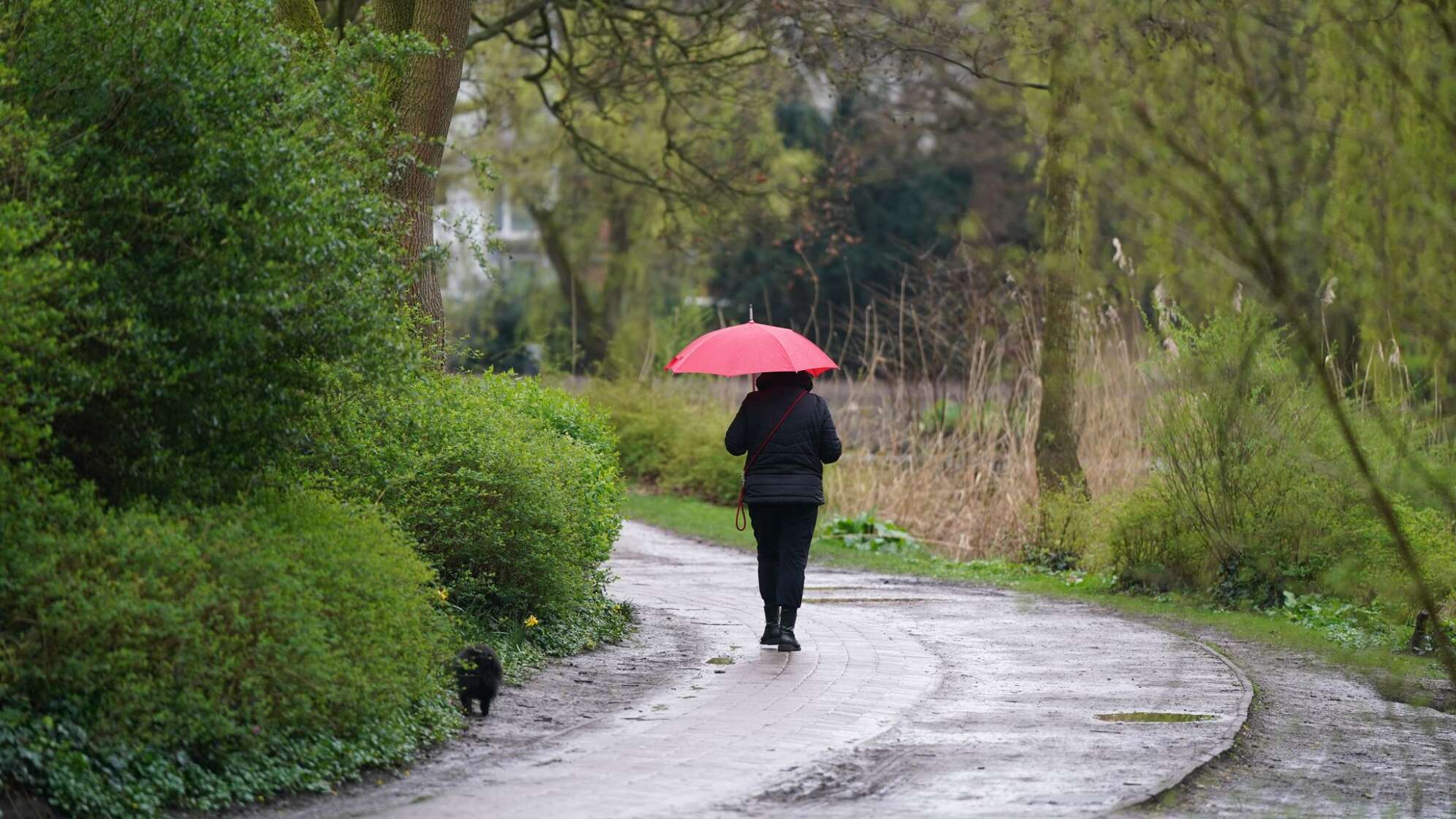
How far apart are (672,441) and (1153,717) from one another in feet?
59.9

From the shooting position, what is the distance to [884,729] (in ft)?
26.5

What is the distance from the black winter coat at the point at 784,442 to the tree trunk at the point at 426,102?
7.38 ft

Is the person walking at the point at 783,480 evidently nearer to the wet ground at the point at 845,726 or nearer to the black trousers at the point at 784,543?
the black trousers at the point at 784,543

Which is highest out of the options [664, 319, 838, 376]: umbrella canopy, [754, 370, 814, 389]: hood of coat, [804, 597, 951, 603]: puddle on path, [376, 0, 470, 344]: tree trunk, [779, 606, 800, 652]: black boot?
[376, 0, 470, 344]: tree trunk

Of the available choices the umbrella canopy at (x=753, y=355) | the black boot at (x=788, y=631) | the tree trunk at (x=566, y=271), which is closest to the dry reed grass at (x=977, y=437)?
the umbrella canopy at (x=753, y=355)

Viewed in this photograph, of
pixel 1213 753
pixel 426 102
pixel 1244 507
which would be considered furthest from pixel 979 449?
pixel 1213 753

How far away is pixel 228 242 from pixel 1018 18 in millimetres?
11516

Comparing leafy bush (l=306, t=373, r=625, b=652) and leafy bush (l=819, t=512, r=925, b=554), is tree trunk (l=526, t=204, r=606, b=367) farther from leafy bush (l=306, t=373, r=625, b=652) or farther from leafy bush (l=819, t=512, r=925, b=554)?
leafy bush (l=306, t=373, r=625, b=652)

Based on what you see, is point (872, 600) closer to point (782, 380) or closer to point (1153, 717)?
point (782, 380)

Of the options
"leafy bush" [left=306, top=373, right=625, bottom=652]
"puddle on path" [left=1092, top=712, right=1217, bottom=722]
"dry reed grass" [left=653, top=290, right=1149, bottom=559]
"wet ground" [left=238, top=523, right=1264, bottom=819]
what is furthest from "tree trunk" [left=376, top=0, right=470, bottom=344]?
"dry reed grass" [left=653, top=290, right=1149, bottom=559]

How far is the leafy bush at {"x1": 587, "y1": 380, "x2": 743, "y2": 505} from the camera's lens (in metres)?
24.8

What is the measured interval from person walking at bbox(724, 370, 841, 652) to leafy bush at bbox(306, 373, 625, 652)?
1151 mm

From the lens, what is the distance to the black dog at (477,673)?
26.3ft

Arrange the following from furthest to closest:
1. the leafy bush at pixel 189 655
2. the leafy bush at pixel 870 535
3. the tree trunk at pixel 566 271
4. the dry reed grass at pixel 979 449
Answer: the tree trunk at pixel 566 271, the leafy bush at pixel 870 535, the dry reed grass at pixel 979 449, the leafy bush at pixel 189 655
